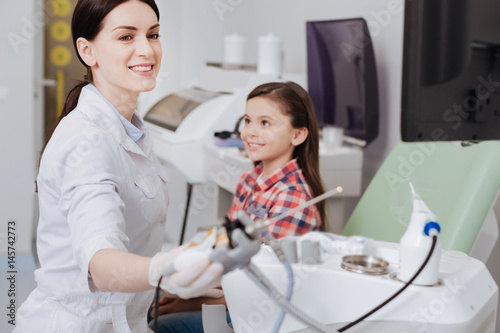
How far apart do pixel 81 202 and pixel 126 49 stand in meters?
0.34

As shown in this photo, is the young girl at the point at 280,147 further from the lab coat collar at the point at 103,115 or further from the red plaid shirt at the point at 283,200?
the lab coat collar at the point at 103,115

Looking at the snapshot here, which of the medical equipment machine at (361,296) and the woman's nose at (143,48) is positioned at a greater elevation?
the woman's nose at (143,48)

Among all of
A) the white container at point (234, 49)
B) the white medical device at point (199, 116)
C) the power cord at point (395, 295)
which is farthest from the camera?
the white container at point (234, 49)

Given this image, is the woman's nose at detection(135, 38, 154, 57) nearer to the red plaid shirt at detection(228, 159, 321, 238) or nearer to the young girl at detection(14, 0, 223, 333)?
the young girl at detection(14, 0, 223, 333)

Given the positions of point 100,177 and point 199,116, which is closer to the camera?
point 100,177

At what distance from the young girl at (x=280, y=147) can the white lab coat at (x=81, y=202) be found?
0.60 m

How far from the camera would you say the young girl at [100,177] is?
0.95 metres

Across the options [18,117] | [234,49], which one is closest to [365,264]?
[234,49]

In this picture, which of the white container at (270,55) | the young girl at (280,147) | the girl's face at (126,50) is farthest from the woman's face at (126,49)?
the white container at (270,55)

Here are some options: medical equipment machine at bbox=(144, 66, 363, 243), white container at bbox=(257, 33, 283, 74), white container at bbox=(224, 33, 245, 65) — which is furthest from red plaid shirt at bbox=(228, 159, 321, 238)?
white container at bbox=(224, 33, 245, 65)

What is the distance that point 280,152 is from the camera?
1.81m

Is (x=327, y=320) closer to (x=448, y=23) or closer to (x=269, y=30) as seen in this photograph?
(x=448, y=23)

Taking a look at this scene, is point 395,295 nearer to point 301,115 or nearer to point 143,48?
point 143,48

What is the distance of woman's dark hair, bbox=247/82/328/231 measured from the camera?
1.80 metres
